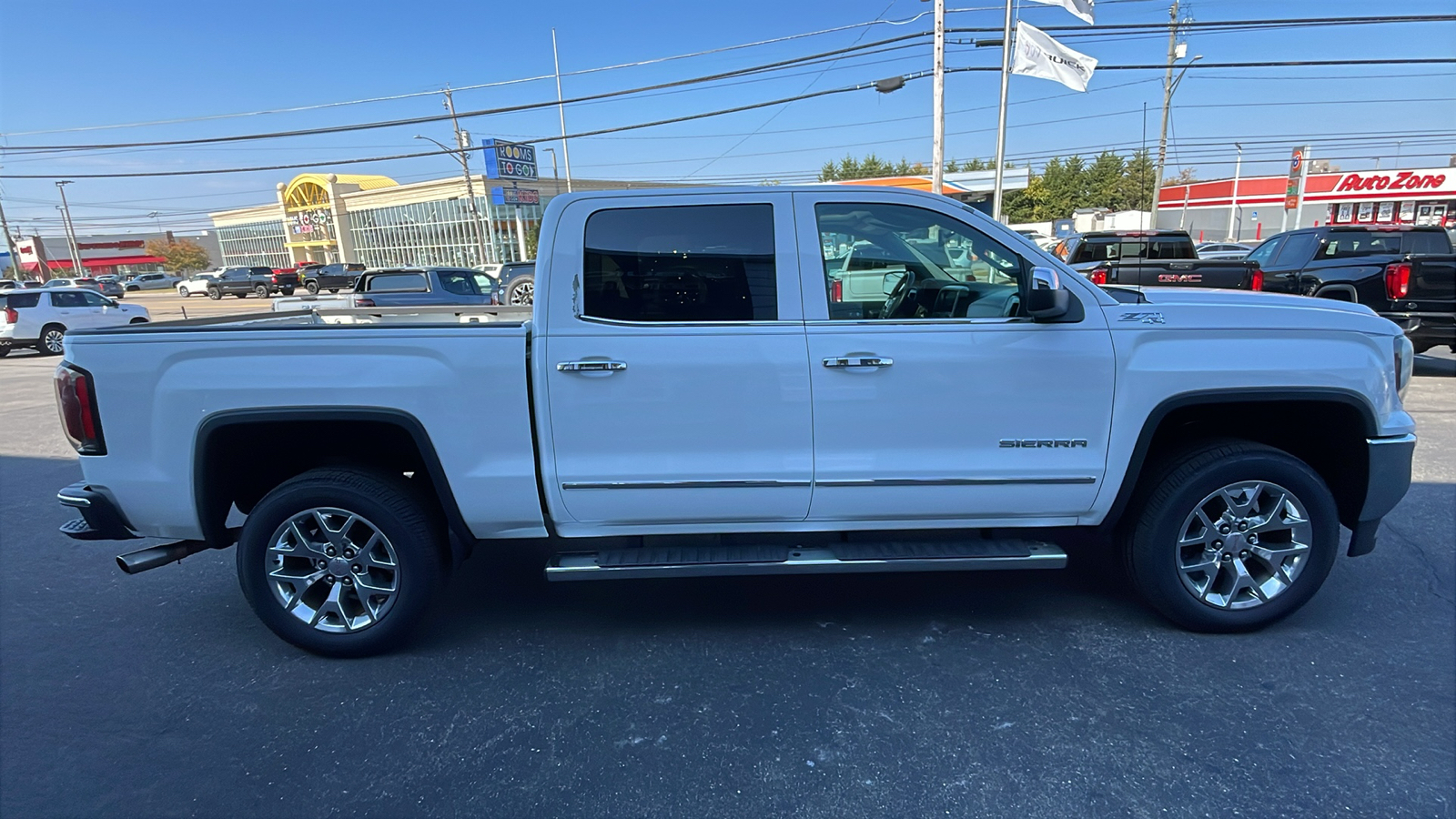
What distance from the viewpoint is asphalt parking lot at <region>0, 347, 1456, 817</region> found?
244 centimetres

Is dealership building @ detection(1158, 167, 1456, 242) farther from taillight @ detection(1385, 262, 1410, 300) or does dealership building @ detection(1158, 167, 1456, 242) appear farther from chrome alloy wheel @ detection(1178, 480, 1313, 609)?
chrome alloy wheel @ detection(1178, 480, 1313, 609)

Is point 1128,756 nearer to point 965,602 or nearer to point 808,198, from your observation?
point 965,602

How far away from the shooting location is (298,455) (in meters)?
3.51

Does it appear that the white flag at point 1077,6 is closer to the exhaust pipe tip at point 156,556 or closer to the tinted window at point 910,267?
the tinted window at point 910,267

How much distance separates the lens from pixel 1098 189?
2419 inches

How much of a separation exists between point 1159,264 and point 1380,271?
2661mm

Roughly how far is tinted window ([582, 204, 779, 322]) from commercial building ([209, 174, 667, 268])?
133 feet

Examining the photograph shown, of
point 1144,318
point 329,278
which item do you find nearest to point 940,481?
point 1144,318

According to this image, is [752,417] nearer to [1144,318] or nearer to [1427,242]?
[1144,318]

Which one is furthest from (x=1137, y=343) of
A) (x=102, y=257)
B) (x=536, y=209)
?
(x=102, y=257)

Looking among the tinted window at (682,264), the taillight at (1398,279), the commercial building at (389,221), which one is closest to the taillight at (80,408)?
the tinted window at (682,264)

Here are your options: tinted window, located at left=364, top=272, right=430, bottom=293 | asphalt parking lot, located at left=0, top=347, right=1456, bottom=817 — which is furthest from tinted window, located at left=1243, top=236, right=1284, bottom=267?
tinted window, located at left=364, top=272, right=430, bottom=293

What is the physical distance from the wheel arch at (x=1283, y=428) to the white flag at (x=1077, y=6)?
15.2m

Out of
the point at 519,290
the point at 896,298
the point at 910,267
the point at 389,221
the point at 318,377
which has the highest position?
the point at 389,221
